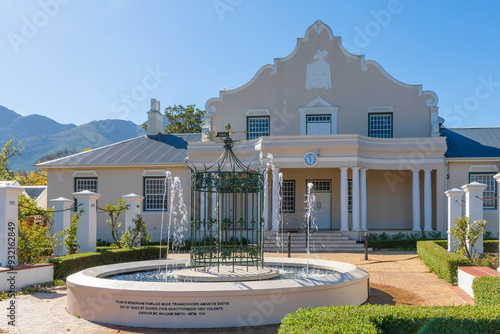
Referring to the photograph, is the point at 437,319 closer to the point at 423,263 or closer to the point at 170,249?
the point at 423,263

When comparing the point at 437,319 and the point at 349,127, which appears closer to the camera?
the point at 437,319

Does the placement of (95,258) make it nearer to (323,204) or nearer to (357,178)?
(357,178)

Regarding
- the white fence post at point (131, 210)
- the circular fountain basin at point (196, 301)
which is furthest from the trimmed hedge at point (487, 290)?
the white fence post at point (131, 210)

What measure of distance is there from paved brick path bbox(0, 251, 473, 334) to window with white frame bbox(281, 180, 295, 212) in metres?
8.71

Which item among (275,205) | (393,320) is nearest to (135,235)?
(275,205)

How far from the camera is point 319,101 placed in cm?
2617

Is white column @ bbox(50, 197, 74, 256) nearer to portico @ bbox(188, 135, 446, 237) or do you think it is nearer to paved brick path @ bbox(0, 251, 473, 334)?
paved brick path @ bbox(0, 251, 473, 334)

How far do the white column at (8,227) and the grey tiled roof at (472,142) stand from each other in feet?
67.7

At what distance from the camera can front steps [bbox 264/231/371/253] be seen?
2134 centimetres

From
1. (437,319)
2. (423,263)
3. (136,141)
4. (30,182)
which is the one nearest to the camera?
(437,319)

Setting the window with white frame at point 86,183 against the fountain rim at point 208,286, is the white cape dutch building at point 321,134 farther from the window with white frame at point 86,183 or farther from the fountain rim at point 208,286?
the fountain rim at point 208,286

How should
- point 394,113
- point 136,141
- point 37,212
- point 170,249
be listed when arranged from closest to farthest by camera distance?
1. point 37,212
2. point 170,249
3. point 394,113
4. point 136,141

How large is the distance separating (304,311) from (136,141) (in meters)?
24.7

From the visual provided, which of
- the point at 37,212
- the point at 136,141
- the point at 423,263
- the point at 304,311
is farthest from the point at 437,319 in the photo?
the point at 136,141
